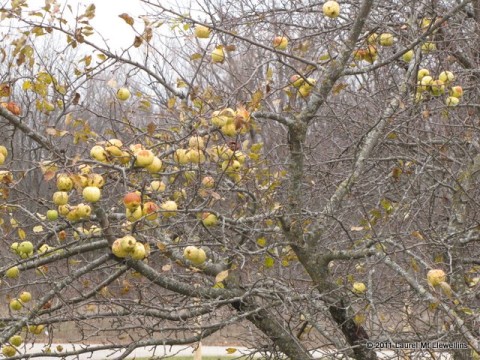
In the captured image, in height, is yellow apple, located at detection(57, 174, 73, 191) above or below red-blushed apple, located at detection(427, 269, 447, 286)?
above

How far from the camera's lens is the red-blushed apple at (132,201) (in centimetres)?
255

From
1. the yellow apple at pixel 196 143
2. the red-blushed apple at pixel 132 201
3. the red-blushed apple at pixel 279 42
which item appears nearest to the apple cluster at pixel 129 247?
the red-blushed apple at pixel 132 201

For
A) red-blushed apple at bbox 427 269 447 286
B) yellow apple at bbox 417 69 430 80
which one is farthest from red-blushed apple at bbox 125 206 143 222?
yellow apple at bbox 417 69 430 80

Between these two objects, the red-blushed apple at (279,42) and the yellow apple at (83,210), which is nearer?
the yellow apple at (83,210)

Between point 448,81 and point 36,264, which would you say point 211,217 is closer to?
point 36,264

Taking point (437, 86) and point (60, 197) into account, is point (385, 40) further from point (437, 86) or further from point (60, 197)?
point (60, 197)

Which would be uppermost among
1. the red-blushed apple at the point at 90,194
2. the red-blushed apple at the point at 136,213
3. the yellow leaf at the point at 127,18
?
the yellow leaf at the point at 127,18

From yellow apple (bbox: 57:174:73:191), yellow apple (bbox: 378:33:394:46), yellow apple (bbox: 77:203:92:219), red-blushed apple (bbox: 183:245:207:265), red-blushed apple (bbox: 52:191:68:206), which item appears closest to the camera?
yellow apple (bbox: 57:174:73:191)

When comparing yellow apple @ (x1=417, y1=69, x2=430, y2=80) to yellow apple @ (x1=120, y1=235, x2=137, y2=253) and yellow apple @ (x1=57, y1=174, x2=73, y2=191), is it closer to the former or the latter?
yellow apple @ (x1=120, y1=235, x2=137, y2=253)

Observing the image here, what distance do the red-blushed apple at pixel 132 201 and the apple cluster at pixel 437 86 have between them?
185 centimetres

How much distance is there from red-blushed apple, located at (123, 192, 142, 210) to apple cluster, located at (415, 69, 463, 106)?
1.85 meters

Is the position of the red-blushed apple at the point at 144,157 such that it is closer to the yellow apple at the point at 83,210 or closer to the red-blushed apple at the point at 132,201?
the red-blushed apple at the point at 132,201

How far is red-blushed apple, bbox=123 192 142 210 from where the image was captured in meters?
2.55

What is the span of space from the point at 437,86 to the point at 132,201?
77.9 inches
